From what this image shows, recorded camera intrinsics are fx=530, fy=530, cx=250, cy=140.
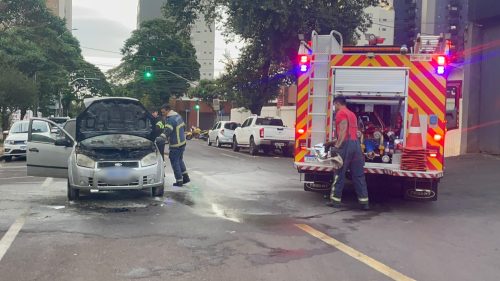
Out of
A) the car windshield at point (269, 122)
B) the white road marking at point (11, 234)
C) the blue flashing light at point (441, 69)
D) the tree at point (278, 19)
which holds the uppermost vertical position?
the tree at point (278, 19)

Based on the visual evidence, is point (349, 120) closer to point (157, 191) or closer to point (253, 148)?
point (157, 191)

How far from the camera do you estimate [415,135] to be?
8.93 meters

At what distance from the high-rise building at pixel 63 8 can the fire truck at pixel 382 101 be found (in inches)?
2917

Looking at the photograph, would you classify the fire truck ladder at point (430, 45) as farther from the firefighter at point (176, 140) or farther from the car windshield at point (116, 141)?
the car windshield at point (116, 141)

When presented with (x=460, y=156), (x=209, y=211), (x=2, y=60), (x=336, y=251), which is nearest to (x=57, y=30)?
(x=2, y=60)

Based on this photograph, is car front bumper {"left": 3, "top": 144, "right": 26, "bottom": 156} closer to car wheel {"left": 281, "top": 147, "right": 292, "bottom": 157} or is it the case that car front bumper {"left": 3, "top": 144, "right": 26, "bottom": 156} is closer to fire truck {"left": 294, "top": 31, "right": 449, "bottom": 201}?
car wheel {"left": 281, "top": 147, "right": 292, "bottom": 157}

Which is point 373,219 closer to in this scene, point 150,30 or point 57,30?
point 57,30

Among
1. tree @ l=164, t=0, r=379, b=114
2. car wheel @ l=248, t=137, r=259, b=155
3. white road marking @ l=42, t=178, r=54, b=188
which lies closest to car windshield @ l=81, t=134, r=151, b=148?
white road marking @ l=42, t=178, r=54, b=188

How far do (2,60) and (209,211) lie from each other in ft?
90.1

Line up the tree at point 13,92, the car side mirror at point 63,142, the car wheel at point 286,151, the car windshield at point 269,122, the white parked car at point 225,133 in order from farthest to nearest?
the white parked car at point 225,133 → the tree at point 13,92 → the car windshield at point 269,122 → the car wheel at point 286,151 → the car side mirror at point 63,142

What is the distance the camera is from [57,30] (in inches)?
1720

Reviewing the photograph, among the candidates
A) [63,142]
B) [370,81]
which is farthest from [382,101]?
[63,142]

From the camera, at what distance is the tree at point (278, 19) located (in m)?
21.6

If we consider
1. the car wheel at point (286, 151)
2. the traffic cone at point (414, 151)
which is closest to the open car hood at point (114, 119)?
the traffic cone at point (414, 151)
